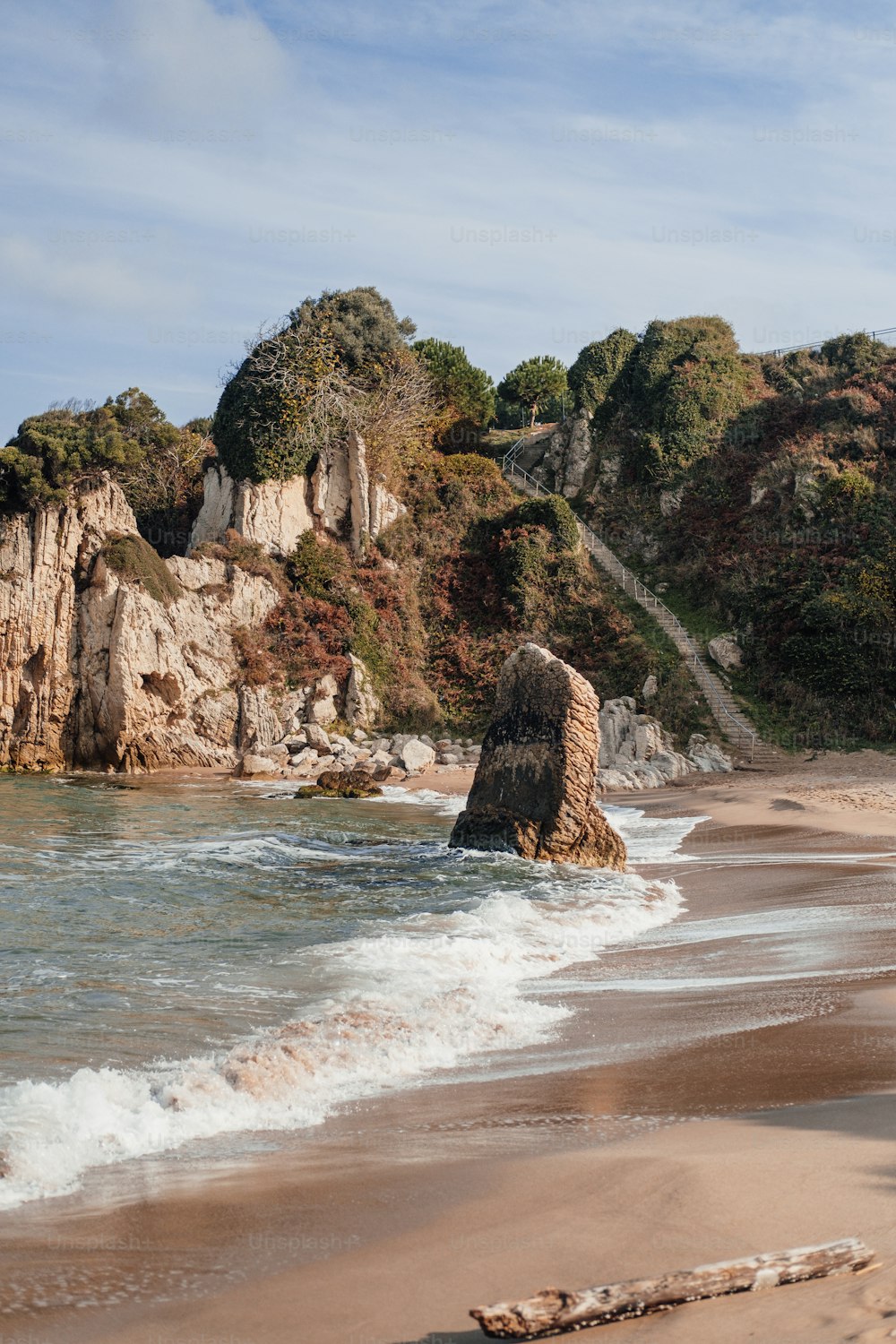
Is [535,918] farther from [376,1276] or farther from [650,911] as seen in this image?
[376,1276]

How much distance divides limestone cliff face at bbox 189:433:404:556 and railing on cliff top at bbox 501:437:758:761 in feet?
26.3

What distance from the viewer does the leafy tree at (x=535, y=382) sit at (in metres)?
61.8

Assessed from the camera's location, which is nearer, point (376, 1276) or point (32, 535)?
point (376, 1276)

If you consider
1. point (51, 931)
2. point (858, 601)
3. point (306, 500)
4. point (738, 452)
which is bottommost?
point (51, 931)

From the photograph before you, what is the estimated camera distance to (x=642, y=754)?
28.2 metres

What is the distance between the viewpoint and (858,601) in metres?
32.2

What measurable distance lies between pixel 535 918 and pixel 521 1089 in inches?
202

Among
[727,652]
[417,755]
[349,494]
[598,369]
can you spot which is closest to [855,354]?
[598,369]

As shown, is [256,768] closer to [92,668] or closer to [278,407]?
[92,668]

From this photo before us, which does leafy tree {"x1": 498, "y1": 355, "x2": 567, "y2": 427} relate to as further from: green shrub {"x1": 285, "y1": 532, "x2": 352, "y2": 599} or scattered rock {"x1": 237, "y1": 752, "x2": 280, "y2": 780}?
scattered rock {"x1": 237, "y1": 752, "x2": 280, "y2": 780}

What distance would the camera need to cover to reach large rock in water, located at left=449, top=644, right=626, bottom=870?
48.3ft

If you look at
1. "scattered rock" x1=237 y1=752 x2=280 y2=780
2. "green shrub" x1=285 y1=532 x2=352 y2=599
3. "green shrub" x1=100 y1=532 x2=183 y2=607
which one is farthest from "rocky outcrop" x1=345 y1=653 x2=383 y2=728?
"green shrub" x1=100 y1=532 x2=183 y2=607

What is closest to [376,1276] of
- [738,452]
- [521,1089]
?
[521,1089]

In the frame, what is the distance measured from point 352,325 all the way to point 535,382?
82.3 feet
